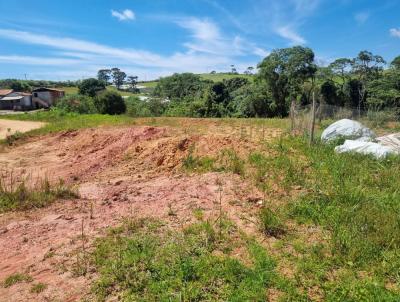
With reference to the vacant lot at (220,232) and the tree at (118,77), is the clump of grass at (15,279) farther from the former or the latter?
the tree at (118,77)

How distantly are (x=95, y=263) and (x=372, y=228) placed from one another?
122 inches

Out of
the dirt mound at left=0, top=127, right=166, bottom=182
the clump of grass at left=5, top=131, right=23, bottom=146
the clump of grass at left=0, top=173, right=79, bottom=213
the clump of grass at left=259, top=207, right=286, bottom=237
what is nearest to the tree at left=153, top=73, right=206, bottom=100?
the clump of grass at left=5, top=131, right=23, bottom=146

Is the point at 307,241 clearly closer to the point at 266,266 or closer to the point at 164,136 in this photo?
the point at 266,266

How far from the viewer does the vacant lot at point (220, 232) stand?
3.12m

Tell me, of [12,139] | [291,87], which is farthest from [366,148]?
[291,87]

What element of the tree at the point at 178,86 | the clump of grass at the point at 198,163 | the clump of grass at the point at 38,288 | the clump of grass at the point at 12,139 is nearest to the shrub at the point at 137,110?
the clump of grass at the point at 12,139

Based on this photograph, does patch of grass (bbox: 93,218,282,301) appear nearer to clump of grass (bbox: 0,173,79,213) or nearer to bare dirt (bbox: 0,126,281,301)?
bare dirt (bbox: 0,126,281,301)

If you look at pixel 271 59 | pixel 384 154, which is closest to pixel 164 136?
pixel 384 154

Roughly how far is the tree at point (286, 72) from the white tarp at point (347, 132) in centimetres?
2136

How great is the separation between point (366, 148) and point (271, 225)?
3.87 metres

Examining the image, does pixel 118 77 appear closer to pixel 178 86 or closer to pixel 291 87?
pixel 178 86

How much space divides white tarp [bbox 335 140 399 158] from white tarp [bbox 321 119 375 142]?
82 centimetres

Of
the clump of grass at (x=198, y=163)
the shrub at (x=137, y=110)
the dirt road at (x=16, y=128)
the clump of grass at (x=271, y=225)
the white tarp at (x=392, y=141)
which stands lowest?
the dirt road at (x=16, y=128)

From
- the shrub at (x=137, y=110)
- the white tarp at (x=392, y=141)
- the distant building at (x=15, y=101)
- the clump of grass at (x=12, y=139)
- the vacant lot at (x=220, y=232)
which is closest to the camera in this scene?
the vacant lot at (x=220, y=232)
